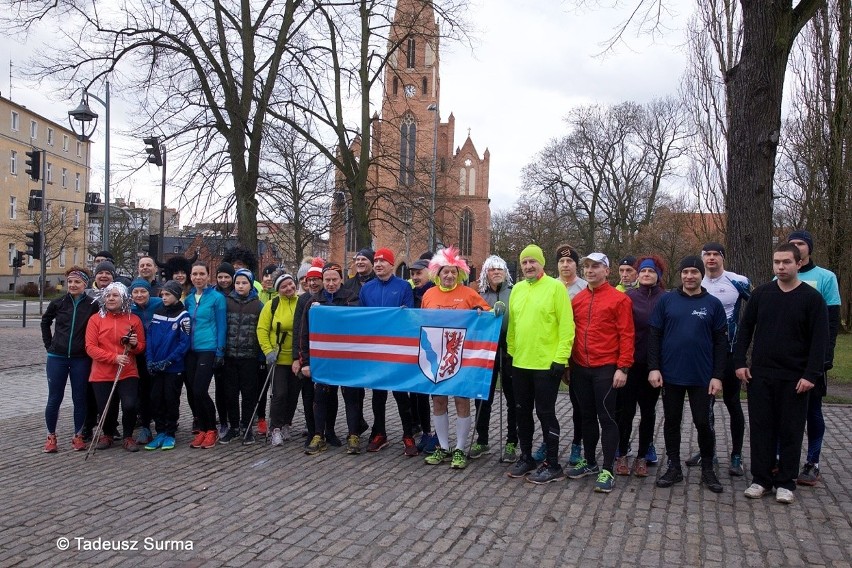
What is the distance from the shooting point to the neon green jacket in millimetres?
5980

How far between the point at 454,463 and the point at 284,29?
44.7 ft

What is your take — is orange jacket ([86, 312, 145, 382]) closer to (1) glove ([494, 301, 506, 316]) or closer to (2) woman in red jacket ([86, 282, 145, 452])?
(2) woman in red jacket ([86, 282, 145, 452])

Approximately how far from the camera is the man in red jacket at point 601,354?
5895mm

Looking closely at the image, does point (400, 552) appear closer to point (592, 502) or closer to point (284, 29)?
point (592, 502)

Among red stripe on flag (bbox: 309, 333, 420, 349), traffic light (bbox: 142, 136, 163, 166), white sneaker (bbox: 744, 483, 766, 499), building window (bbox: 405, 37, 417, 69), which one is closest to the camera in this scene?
white sneaker (bbox: 744, 483, 766, 499)

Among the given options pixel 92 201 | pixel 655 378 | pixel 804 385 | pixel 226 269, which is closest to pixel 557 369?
pixel 655 378

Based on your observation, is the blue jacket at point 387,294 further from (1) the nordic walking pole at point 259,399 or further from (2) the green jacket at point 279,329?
(1) the nordic walking pole at point 259,399

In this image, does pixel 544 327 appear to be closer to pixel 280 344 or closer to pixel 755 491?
pixel 755 491

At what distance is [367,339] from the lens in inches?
290

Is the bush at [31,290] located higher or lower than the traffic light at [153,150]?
lower

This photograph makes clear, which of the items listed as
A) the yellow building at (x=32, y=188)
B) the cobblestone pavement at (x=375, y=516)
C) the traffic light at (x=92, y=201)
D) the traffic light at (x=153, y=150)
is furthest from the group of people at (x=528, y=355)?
the yellow building at (x=32, y=188)

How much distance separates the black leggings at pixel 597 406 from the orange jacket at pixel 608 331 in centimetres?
9

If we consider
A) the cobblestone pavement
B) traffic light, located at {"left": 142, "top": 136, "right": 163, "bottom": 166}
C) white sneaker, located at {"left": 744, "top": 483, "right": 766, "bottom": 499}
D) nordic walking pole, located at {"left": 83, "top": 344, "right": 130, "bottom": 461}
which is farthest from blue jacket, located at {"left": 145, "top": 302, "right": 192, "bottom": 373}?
traffic light, located at {"left": 142, "top": 136, "right": 163, "bottom": 166}

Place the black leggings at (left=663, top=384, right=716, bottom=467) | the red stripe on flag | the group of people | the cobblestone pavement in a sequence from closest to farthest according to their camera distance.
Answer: the cobblestone pavement < the group of people < the black leggings at (left=663, top=384, right=716, bottom=467) < the red stripe on flag
